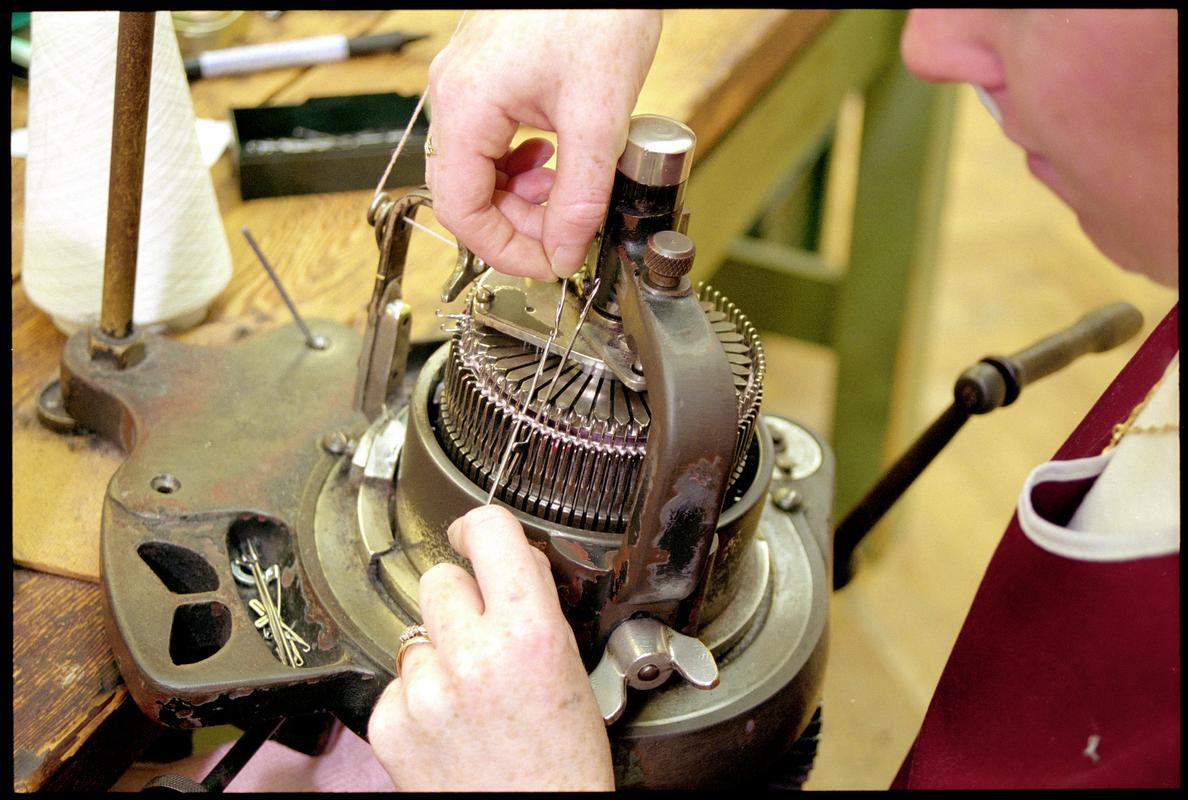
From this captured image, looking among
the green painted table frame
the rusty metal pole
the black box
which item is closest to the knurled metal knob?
the rusty metal pole

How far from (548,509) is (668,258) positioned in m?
0.18

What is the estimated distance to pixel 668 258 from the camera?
626 millimetres

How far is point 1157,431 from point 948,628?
155 cm

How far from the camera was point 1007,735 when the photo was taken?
0.68m

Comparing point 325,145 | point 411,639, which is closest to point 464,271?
point 411,639

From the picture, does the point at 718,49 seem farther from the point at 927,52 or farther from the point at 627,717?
the point at 627,717

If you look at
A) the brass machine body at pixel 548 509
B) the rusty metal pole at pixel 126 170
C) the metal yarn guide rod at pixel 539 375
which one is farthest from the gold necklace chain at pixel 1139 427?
the rusty metal pole at pixel 126 170

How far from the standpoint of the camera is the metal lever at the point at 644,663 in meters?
0.65

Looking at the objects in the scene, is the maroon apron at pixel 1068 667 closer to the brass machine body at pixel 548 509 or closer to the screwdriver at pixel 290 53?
the brass machine body at pixel 548 509

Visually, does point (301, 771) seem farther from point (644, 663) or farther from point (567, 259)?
point (567, 259)

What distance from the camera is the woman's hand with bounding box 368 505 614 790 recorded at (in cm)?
62

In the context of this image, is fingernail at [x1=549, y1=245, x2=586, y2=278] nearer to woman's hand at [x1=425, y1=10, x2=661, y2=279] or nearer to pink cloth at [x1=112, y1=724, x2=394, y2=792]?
woman's hand at [x1=425, y1=10, x2=661, y2=279]

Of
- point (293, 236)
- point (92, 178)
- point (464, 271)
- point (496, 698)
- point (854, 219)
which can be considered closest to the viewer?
point (496, 698)

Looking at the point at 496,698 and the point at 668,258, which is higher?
the point at 668,258
